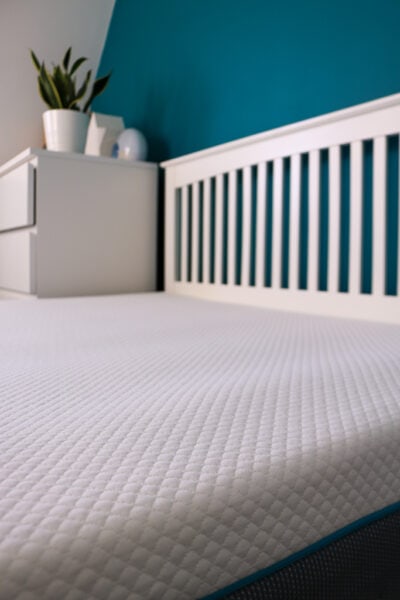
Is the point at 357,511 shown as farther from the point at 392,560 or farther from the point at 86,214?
the point at 86,214

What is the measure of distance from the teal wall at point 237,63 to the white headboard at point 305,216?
140 millimetres

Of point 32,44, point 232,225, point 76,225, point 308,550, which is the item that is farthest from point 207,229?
point 308,550

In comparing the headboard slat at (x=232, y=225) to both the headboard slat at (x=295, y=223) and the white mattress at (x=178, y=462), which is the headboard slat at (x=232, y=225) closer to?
the headboard slat at (x=295, y=223)

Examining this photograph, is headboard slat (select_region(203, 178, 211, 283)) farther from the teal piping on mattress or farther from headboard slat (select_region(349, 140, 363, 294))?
the teal piping on mattress

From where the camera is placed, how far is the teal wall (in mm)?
1372

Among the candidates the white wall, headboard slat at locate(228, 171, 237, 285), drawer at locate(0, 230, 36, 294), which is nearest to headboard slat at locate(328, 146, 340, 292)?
headboard slat at locate(228, 171, 237, 285)

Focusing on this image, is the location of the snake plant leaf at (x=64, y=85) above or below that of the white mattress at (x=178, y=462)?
above

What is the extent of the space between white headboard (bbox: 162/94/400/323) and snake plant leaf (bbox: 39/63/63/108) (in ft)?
1.77

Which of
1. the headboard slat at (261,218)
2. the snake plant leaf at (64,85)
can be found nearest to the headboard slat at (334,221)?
the headboard slat at (261,218)

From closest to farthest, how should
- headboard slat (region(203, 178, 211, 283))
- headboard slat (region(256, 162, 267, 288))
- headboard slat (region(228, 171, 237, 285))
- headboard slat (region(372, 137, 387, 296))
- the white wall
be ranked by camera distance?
headboard slat (region(372, 137, 387, 296)) < headboard slat (region(256, 162, 267, 288)) < headboard slat (region(228, 171, 237, 285)) < headboard slat (region(203, 178, 211, 283)) < the white wall

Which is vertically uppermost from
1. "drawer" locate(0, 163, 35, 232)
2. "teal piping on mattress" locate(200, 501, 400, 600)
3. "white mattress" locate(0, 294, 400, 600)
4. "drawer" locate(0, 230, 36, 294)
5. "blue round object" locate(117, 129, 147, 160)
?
"blue round object" locate(117, 129, 147, 160)

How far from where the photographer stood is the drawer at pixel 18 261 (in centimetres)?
186

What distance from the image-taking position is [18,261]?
1966 mm

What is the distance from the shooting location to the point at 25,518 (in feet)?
0.92
